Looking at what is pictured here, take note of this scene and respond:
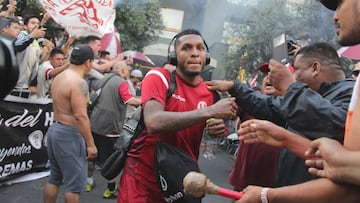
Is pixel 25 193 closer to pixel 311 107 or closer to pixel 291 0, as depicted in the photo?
pixel 311 107

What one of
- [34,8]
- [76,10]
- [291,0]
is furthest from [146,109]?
[34,8]

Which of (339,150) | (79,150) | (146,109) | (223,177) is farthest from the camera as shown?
(223,177)

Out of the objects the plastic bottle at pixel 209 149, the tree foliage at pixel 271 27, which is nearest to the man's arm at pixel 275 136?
the tree foliage at pixel 271 27

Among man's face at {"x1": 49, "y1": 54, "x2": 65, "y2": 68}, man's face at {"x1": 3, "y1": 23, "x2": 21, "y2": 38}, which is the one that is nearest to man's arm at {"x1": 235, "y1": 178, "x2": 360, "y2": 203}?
man's face at {"x1": 3, "y1": 23, "x2": 21, "y2": 38}

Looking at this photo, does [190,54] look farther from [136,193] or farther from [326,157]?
[326,157]

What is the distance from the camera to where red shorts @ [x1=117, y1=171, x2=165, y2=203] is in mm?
2867

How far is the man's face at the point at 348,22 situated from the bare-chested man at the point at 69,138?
10.9 feet

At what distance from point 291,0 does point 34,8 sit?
25.9ft

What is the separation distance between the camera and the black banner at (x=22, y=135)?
18.2ft

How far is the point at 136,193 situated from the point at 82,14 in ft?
12.8

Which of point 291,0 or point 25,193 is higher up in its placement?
point 291,0

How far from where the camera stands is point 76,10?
6027mm

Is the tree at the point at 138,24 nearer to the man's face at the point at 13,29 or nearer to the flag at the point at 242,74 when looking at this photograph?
the flag at the point at 242,74

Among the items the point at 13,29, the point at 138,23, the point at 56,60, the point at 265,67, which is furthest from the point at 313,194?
the point at 138,23
